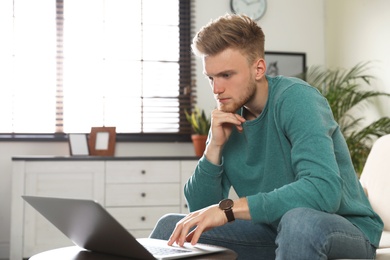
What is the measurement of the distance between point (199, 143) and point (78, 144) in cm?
83

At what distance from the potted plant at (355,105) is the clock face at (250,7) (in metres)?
0.59

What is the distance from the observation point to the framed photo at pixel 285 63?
4691 mm

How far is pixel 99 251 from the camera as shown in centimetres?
157

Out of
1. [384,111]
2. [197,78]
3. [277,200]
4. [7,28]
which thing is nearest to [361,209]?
[277,200]

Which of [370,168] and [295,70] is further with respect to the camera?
[295,70]

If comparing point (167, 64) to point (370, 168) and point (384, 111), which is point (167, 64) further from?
point (370, 168)

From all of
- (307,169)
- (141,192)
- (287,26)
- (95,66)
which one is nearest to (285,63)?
(287,26)

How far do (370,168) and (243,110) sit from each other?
3.13 ft

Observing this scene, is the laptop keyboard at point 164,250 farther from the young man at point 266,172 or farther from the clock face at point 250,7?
the clock face at point 250,7

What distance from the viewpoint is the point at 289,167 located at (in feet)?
5.82

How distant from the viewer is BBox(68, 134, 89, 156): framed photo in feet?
13.5

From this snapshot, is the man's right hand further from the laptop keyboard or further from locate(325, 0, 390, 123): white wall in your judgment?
locate(325, 0, 390, 123): white wall

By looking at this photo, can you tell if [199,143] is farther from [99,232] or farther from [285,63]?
[99,232]

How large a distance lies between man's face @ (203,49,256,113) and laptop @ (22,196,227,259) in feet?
1.54
